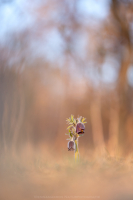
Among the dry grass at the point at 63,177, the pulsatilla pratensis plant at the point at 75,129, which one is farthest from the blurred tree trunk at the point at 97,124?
the pulsatilla pratensis plant at the point at 75,129

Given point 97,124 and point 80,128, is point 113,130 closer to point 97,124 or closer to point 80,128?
point 97,124

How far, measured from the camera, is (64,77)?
1.80 metres

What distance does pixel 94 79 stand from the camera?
1.82 meters

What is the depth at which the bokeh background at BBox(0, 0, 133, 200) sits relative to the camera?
5.63ft

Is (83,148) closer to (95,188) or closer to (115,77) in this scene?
(95,188)

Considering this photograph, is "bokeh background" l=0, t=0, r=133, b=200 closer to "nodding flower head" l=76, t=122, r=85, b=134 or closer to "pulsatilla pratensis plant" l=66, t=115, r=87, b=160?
"pulsatilla pratensis plant" l=66, t=115, r=87, b=160

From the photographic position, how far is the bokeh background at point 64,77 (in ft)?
5.63

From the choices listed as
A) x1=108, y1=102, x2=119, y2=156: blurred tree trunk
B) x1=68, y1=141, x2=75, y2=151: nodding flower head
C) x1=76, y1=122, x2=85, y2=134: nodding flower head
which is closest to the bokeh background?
x1=108, y1=102, x2=119, y2=156: blurred tree trunk

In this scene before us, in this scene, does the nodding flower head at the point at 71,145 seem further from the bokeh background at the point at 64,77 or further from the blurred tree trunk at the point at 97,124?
the blurred tree trunk at the point at 97,124

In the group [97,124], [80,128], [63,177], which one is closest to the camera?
[80,128]

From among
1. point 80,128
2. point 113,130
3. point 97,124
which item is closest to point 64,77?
point 97,124

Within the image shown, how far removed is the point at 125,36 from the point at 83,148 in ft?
3.56

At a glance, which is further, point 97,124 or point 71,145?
point 97,124

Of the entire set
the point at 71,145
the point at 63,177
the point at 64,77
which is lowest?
the point at 63,177
